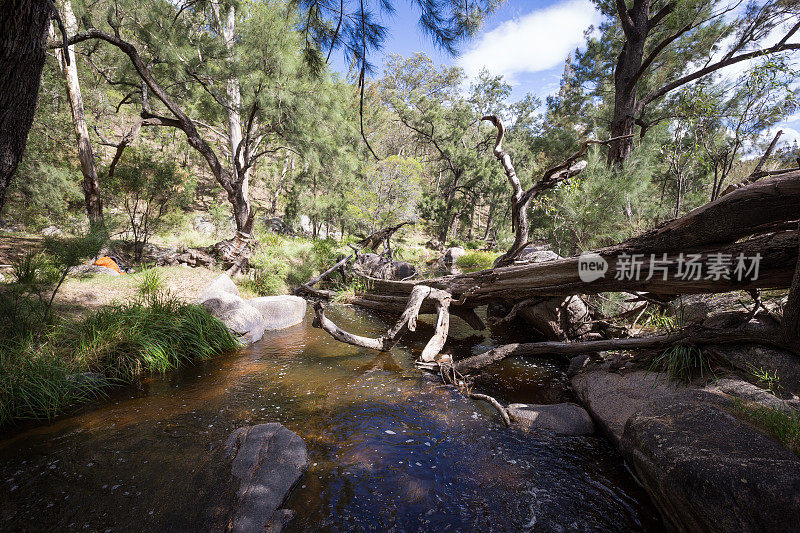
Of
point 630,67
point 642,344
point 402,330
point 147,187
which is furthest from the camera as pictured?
point 147,187

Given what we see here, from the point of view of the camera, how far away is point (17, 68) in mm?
1944

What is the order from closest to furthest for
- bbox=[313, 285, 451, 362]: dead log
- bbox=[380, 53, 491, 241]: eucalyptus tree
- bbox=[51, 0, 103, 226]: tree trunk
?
bbox=[313, 285, 451, 362]: dead log
bbox=[51, 0, 103, 226]: tree trunk
bbox=[380, 53, 491, 241]: eucalyptus tree

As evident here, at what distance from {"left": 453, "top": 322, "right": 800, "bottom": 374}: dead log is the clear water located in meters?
0.38

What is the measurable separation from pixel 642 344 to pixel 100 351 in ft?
21.8

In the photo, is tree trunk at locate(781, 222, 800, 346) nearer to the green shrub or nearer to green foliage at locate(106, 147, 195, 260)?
green foliage at locate(106, 147, 195, 260)

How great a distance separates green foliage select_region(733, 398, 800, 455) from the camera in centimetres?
208

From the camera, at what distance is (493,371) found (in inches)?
185

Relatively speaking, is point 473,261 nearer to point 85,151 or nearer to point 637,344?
point 637,344

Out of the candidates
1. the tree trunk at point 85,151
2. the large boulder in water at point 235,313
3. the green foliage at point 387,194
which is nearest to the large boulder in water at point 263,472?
the large boulder in water at point 235,313

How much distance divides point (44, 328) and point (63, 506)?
2.75m

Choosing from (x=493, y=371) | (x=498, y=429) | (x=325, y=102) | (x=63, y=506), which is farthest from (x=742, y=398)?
(x=325, y=102)

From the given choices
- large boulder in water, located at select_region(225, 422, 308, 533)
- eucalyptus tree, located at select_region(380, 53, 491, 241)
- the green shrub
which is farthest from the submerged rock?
eucalyptus tree, located at select_region(380, 53, 491, 241)

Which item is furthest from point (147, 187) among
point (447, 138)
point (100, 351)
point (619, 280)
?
point (447, 138)

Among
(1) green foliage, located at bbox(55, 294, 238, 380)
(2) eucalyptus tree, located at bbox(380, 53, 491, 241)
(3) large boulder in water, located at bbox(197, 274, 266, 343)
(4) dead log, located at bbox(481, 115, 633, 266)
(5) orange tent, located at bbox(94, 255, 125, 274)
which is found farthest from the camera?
(2) eucalyptus tree, located at bbox(380, 53, 491, 241)
